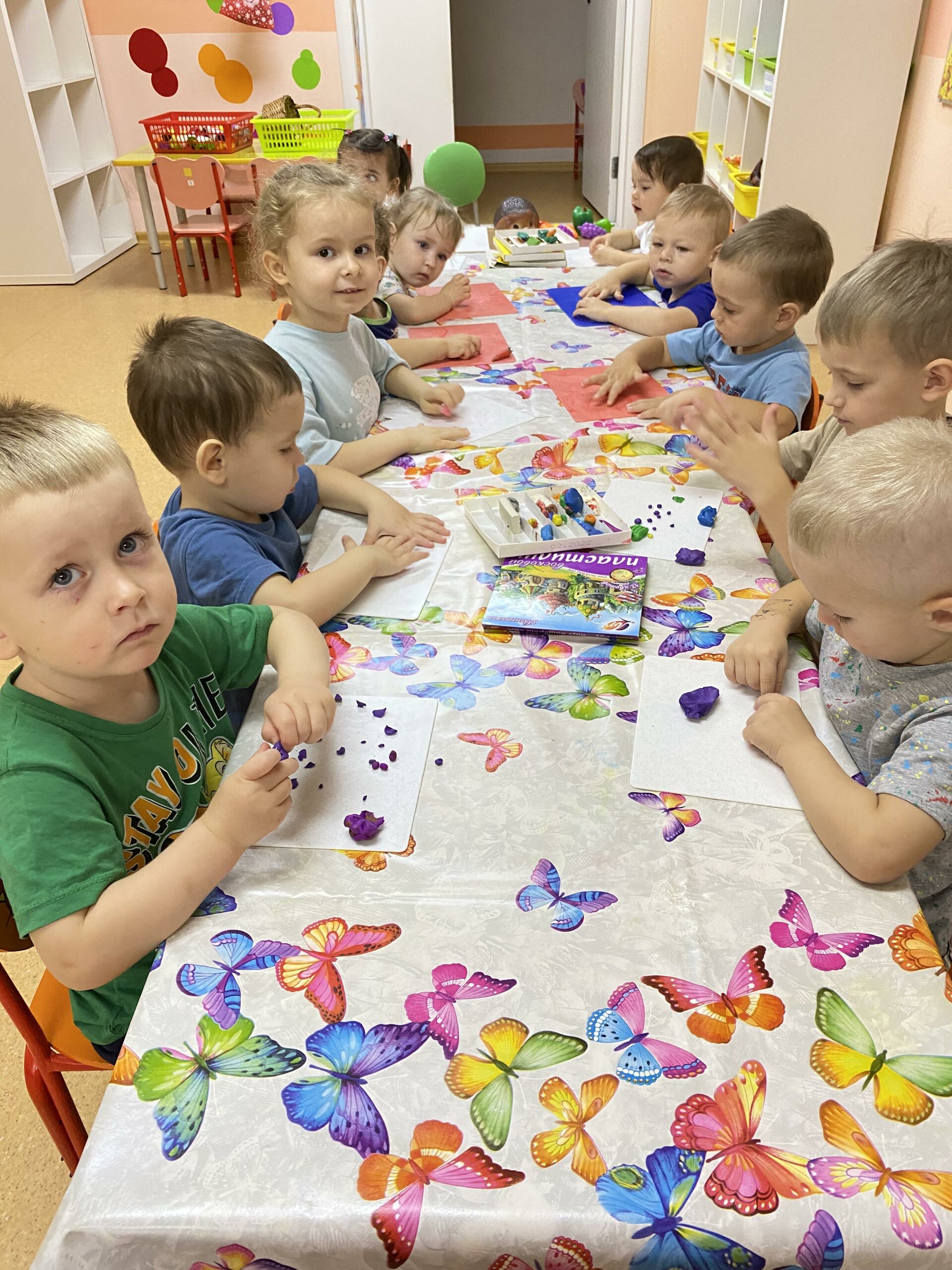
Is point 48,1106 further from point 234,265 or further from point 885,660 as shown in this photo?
point 234,265

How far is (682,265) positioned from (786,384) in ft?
1.98

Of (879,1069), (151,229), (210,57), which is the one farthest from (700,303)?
(210,57)

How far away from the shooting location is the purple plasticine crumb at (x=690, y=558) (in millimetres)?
1171

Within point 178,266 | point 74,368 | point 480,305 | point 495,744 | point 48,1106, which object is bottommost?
point 74,368

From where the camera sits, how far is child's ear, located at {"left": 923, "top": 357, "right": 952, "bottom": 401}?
1.12m

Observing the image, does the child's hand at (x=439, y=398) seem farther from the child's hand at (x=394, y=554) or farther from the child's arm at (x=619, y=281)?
the child's arm at (x=619, y=281)

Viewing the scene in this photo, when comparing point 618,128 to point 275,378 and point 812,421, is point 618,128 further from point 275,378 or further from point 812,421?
point 275,378

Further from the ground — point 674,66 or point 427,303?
point 674,66

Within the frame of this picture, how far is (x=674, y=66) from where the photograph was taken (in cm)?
450

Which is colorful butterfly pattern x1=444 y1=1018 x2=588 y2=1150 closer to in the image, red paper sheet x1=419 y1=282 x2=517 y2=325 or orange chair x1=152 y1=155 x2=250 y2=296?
red paper sheet x1=419 y1=282 x2=517 y2=325

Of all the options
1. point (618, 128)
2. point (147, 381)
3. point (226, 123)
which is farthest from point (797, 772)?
point (618, 128)

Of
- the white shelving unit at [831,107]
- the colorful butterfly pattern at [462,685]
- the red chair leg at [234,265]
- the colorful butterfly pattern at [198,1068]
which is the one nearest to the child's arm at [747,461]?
the colorful butterfly pattern at [462,685]

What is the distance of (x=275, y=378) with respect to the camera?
112 centimetres

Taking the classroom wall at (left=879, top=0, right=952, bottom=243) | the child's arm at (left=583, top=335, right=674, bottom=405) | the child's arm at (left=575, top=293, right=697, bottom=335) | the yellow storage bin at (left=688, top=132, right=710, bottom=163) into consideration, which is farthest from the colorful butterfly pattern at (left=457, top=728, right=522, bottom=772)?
the yellow storage bin at (left=688, top=132, right=710, bottom=163)
